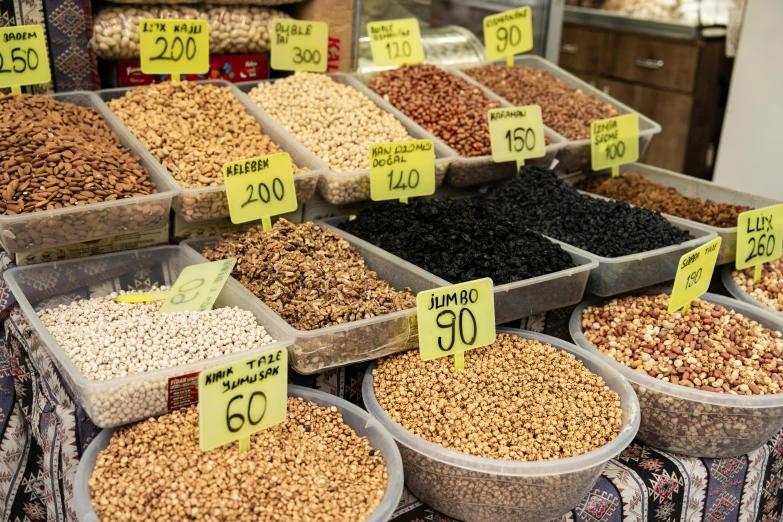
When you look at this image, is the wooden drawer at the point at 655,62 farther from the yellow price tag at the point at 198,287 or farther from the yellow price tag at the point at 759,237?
the yellow price tag at the point at 198,287

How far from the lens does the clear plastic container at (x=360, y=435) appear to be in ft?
3.92

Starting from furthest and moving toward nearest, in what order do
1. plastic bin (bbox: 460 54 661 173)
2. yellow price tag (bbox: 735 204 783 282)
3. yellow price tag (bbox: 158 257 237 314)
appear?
plastic bin (bbox: 460 54 661 173) → yellow price tag (bbox: 735 204 783 282) → yellow price tag (bbox: 158 257 237 314)

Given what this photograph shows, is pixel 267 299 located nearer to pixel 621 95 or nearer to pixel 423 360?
pixel 423 360

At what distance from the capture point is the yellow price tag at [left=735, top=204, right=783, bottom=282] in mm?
2025

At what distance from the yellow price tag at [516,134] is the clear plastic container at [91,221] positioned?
91 centimetres

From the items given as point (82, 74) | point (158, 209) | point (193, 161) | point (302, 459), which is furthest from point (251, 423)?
point (82, 74)

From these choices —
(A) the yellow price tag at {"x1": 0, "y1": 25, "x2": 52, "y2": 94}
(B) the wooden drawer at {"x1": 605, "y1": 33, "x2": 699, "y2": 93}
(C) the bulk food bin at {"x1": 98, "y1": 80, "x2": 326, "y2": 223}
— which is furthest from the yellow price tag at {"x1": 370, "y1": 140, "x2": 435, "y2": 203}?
(B) the wooden drawer at {"x1": 605, "y1": 33, "x2": 699, "y2": 93}

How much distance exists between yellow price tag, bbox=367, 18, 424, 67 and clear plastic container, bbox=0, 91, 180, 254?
3.18ft

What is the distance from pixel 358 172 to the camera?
1887 millimetres

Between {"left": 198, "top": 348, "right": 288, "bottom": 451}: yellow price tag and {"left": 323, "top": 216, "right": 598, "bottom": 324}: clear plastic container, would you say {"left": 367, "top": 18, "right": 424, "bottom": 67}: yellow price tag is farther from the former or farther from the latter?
{"left": 198, "top": 348, "right": 288, "bottom": 451}: yellow price tag

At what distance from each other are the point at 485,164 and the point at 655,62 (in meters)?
3.15

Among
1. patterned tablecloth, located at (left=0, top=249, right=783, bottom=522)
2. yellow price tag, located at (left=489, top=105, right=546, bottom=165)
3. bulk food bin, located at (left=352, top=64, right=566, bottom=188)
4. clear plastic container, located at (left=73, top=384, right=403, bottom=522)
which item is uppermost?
yellow price tag, located at (left=489, top=105, right=546, bottom=165)

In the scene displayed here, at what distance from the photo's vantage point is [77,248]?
165 centimetres

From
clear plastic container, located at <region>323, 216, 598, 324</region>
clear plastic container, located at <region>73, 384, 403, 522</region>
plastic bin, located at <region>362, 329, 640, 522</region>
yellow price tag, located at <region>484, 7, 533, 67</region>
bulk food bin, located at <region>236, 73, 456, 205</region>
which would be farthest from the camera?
yellow price tag, located at <region>484, 7, 533, 67</region>
